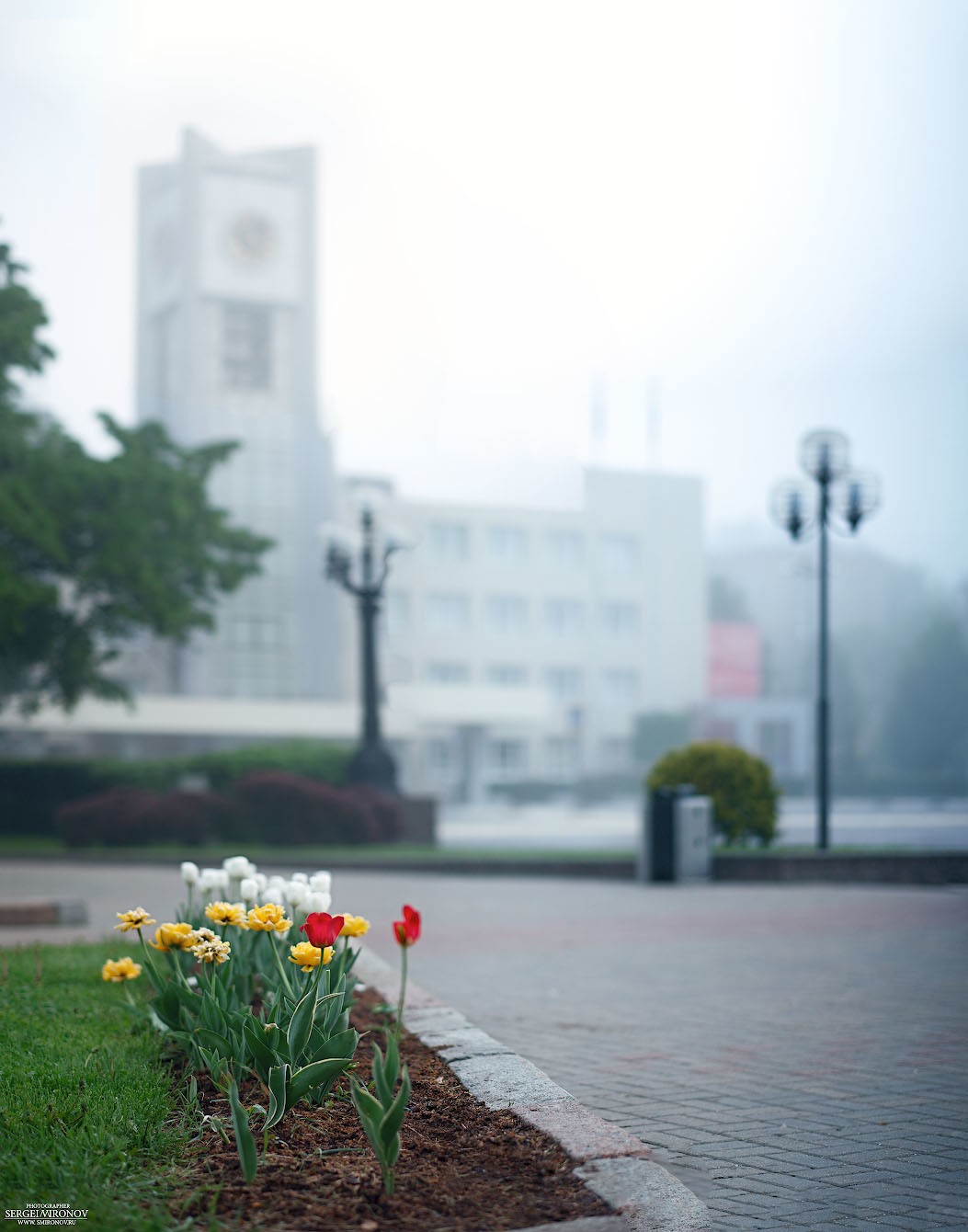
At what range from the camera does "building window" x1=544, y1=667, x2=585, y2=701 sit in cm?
7188

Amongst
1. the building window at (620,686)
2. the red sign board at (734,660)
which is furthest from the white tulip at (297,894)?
the red sign board at (734,660)

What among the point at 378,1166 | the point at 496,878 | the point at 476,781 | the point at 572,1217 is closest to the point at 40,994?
the point at 378,1166

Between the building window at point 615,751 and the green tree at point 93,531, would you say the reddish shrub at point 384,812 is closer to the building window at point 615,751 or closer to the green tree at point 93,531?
the green tree at point 93,531

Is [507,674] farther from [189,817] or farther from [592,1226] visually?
[592,1226]

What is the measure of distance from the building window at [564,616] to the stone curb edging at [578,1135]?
65856 mm

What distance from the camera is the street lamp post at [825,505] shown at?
18094mm

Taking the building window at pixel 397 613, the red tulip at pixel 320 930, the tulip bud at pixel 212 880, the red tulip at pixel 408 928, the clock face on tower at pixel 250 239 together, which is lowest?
the tulip bud at pixel 212 880

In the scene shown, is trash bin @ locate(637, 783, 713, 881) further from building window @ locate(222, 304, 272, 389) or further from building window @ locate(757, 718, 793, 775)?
building window @ locate(757, 718, 793, 775)

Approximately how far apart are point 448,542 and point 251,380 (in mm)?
12613

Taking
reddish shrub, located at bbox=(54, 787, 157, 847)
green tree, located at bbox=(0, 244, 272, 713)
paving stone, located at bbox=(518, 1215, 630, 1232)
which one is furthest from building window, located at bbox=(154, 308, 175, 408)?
paving stone, located at bbox=(518, 1215, 630, 1232)

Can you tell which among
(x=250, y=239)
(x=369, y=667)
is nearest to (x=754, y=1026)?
(x=369, y=667)

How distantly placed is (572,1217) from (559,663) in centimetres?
6881

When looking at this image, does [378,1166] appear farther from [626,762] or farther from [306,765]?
[626,762]

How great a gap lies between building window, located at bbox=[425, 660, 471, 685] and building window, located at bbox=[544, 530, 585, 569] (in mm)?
7522
